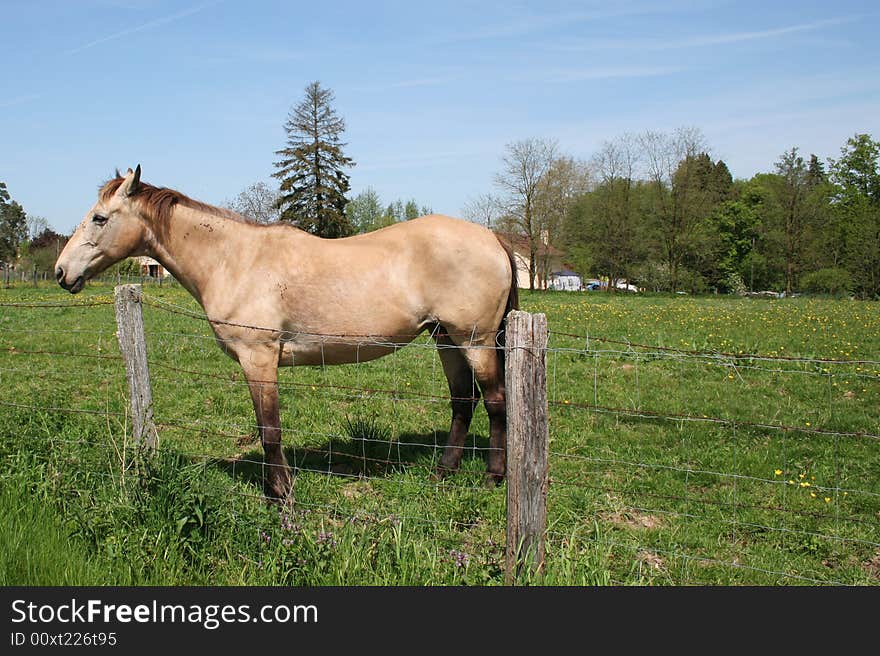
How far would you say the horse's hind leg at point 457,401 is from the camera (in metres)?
5.70

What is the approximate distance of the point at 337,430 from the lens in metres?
6.62


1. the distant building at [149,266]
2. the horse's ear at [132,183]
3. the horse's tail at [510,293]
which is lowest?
the horse's tail at [510,293]

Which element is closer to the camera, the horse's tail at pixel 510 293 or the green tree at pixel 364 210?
the horse's tail at pixel 510 293

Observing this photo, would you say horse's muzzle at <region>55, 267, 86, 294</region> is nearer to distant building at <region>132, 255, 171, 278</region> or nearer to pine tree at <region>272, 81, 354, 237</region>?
distant building at <region>132, 255, 171, 278</region>

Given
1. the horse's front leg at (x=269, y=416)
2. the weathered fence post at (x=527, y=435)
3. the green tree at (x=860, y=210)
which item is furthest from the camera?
the green tree at (x=860, y=210)

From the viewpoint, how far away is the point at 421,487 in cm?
507

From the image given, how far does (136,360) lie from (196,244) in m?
1.17

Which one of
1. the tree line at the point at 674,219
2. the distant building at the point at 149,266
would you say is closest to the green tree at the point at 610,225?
the tree line at the point at 674,219

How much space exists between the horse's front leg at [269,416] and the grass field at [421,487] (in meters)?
0.18

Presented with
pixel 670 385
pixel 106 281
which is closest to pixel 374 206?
pixel 106 281

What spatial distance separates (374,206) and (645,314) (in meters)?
48.7

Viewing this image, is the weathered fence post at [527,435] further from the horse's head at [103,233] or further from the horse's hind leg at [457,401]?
the horse's head at [103,233]

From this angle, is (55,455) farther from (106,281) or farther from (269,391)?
(106,281)

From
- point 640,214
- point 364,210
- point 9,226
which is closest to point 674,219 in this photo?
point 640,214
